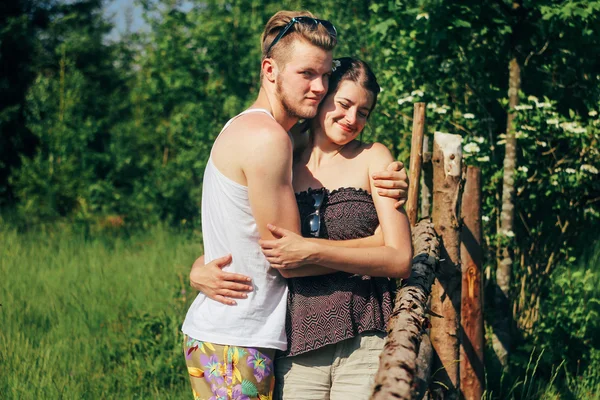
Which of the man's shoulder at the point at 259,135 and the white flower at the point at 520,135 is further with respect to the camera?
the white flower at the point at 520,135

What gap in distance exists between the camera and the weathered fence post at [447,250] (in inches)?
156

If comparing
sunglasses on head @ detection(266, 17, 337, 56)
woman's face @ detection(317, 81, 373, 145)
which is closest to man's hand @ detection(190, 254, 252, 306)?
woman's face @ detection(317, 81, 373, 145)

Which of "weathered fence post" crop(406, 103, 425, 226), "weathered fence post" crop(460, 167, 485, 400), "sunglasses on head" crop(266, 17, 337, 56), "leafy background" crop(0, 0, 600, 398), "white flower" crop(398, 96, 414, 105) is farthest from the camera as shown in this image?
"white flower" crop(398, 96, 414, 105)

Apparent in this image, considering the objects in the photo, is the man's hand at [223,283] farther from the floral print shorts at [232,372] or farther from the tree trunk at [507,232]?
the tree trunk at [507,232]

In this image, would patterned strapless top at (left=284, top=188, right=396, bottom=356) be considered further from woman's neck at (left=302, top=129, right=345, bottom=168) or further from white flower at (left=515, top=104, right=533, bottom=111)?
white flower at (left=515, top=104, right=533, bottom=111)

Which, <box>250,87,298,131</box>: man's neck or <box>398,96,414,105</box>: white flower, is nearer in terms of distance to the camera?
<box>250,87,298,131</box>: man's neck

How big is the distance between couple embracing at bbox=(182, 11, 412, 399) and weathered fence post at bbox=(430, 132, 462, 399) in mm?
1436

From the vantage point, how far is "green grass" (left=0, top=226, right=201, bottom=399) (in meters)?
4.25

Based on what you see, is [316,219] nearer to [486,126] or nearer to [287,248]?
[287,248]

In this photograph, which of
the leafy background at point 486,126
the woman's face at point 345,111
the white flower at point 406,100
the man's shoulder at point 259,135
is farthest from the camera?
the white flower at point 406,100

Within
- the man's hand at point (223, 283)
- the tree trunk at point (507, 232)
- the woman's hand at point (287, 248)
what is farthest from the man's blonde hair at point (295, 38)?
A: the tree trunk at point (507, 232)

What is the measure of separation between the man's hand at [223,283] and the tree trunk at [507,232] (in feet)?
11.4

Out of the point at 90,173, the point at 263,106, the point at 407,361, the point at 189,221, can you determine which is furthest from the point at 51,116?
the point at 407,361

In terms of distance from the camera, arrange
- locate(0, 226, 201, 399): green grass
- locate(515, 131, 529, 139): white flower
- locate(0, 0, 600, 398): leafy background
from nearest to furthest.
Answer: locate(0, 226, 201, 399): green grass < locate(0, 0, 600, 398): leafy background < locate(515, 131, 529, 139): white flower
